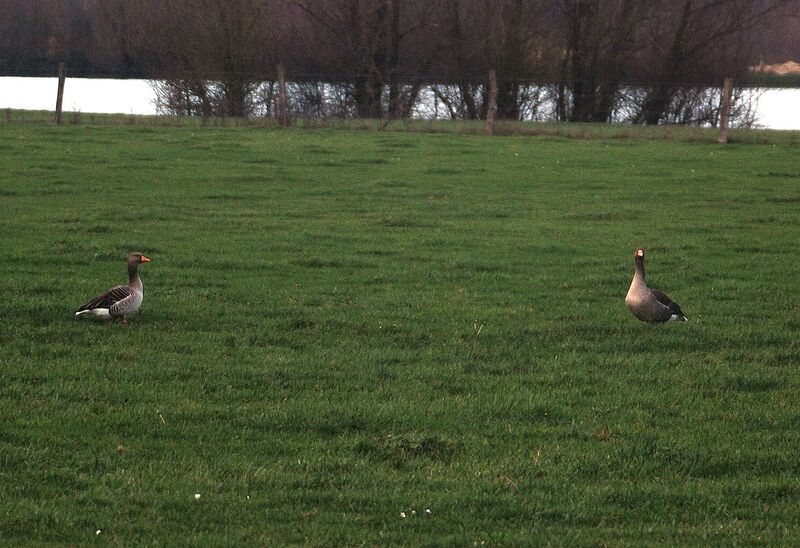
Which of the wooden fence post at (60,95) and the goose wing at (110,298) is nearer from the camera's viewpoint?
the goose wing at (110,298)

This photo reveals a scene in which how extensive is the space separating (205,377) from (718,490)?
4.05m

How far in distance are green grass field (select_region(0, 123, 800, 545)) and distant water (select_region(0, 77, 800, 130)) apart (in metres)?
27.1

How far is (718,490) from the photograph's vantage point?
6.23 meters

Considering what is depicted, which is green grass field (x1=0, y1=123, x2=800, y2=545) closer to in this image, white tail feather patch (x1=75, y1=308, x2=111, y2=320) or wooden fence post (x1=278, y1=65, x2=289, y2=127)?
white tail feather patch (x1=75, y1=308, x2=111, y2=320)

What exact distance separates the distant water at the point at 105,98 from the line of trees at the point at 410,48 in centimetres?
152

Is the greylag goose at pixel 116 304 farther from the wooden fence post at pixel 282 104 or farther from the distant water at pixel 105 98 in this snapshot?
the distant water at pixel 105 98

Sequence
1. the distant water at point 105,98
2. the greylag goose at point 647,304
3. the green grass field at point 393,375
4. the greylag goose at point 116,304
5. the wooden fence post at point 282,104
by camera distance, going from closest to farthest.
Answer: the green grass field at point 393,375, the greylag goose at point 116,304, the greylag goose at point 647,304, the wooden fence post at point 282,104, the distant water at point 105,98

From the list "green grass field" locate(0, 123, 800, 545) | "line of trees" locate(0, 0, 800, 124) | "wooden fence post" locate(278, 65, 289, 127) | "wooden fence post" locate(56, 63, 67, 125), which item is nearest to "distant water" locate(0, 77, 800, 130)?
"line of trees" locate(0, 0, 800, 124)

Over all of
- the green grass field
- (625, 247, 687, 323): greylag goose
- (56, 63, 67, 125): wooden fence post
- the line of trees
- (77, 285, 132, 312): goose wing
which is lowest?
the green grass field

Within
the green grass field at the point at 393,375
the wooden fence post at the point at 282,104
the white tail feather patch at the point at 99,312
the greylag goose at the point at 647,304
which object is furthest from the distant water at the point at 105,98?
the white tail feather patch at the point at 99,312

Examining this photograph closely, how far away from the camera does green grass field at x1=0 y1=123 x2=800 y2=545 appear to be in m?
5.83

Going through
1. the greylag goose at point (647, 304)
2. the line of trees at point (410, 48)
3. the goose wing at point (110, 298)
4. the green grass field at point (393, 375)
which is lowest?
the green grass field at point (393, 375)

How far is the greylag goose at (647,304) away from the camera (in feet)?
33.5

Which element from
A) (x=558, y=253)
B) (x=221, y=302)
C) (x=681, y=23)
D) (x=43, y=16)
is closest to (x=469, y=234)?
(x=558, y=253)
